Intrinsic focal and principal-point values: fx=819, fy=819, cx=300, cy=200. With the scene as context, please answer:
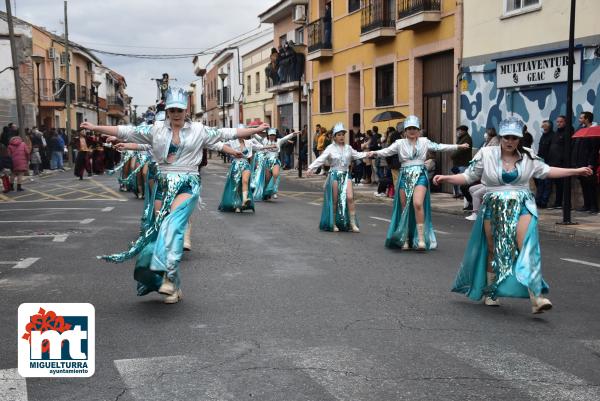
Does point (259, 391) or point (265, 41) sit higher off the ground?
point (265, 41)

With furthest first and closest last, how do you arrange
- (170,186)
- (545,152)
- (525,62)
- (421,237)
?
1. (525,62)
2. (545,152)
3. (421,237)
4. (170,186)

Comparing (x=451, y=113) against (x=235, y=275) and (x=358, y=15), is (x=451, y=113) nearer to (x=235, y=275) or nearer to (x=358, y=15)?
(x=358, y=15)

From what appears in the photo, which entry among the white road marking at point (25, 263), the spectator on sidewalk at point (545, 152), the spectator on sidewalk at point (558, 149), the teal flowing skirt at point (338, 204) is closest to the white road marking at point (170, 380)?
the white road marking at point (25, 263)

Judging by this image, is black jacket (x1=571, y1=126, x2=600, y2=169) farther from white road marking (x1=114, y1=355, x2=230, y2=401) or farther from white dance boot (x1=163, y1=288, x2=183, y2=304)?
white road marking (x1=114, y1=355, x2=230, y2=401)

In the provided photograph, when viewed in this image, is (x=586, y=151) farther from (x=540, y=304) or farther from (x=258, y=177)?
(x=540, y=304)

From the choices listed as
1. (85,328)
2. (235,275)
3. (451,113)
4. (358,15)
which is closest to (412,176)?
(235,275)

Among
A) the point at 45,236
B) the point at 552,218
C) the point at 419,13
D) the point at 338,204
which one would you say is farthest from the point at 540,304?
the point at 419,13

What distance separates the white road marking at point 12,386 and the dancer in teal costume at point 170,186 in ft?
6.87

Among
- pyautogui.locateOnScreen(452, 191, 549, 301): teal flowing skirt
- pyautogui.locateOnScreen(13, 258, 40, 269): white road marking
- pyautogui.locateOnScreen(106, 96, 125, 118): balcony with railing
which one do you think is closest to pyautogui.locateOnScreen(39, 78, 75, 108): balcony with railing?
pyautogui.locateOnScreen(106, 96, 125, 118): balcony with railing

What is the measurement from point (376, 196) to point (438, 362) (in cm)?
1545

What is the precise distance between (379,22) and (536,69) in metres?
8.92

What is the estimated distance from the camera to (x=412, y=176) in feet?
35.8

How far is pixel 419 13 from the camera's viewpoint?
22406mm

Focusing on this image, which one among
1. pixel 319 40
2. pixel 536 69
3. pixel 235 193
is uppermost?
pixel 319 40
